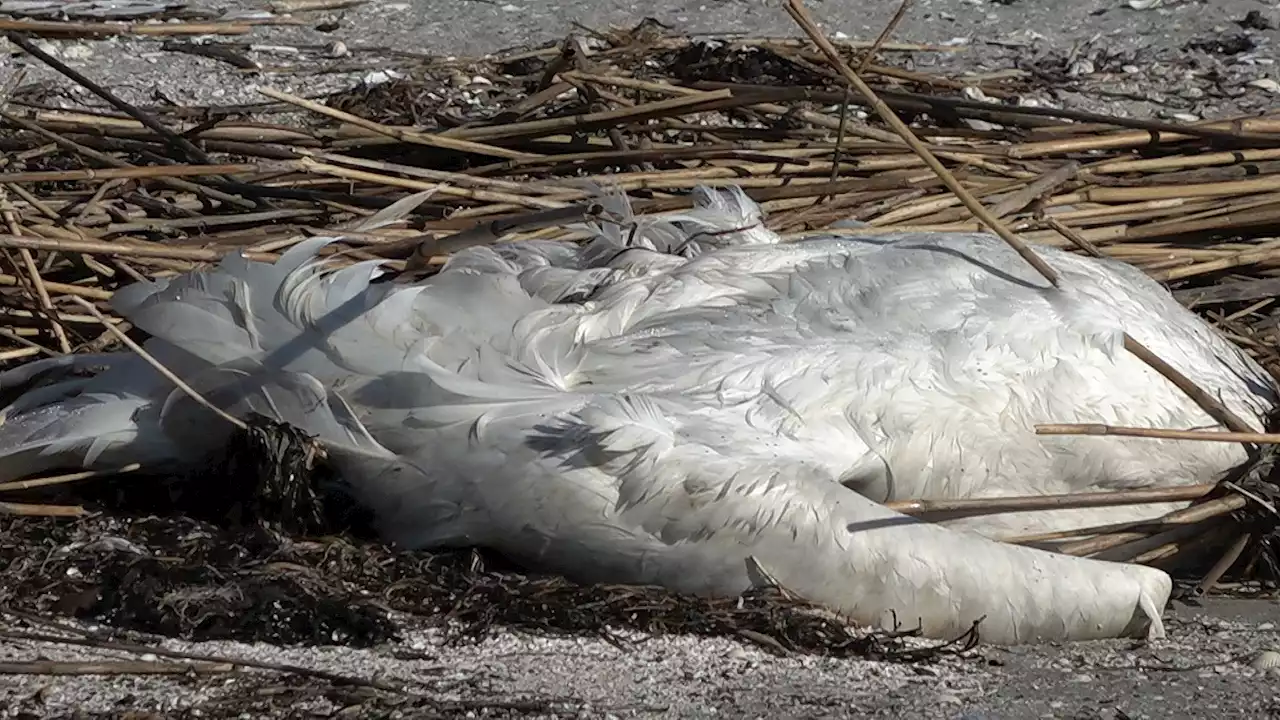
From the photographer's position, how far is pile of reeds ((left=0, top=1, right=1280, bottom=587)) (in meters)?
4.17

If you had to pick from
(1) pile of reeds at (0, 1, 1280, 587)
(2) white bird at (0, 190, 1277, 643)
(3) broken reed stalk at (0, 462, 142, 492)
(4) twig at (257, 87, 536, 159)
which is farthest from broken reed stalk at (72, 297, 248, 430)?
(4) twig at (257, 87, 536, 159)

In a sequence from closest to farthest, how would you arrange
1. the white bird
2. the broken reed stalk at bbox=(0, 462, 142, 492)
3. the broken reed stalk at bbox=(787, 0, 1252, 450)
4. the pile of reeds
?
the white bird → the broken reed stalk at bbox=(787, 0, 1252, 450) → the broken reed stalk at bbox=(0, 462, 142, 492) → the pile of reeds

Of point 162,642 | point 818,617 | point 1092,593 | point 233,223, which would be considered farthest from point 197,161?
point 1092,593

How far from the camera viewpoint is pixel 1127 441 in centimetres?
331

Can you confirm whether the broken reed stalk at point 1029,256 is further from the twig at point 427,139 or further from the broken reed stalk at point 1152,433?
the twig at point 427,139

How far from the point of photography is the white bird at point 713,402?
3.04 metres

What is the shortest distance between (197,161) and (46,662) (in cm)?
230

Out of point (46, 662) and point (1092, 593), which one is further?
point (1092, 593)

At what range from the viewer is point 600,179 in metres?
4.63

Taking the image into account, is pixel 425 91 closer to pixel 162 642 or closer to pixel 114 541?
pixel 114 541

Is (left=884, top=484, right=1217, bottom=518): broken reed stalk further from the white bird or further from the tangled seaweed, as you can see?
the tangled seaweed

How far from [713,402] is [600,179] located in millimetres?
1567

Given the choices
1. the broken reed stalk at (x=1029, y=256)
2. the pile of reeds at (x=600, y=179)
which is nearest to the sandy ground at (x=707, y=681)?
the broken reed stalk at (x=1029, y=256)

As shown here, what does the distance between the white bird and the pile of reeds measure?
18.1 inches
